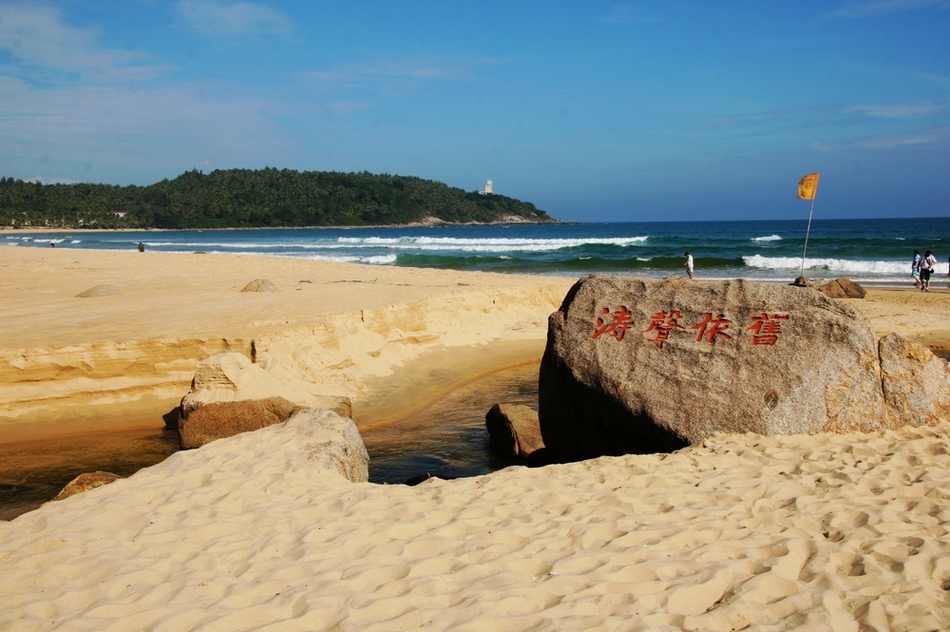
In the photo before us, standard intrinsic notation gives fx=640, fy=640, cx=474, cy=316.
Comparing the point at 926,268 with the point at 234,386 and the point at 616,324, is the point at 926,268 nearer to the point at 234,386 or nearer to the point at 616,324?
the point at 616,324

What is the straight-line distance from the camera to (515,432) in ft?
25.7

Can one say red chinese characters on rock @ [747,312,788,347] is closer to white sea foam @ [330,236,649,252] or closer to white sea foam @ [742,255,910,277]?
white sea foam @ [742,255,910,277]

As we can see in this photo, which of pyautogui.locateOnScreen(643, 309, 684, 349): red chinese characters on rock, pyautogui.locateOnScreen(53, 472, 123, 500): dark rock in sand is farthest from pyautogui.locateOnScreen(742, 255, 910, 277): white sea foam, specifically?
pyautogui.locateOnScreen(53, 472, 123, 500): dark rock in sand

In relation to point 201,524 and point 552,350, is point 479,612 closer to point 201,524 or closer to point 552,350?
point 201,524

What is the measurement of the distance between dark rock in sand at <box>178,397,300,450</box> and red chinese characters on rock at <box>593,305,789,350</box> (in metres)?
3.76

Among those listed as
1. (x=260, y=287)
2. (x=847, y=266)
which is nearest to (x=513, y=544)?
(x=260, y=287)

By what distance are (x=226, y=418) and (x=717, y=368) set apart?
5.47 m

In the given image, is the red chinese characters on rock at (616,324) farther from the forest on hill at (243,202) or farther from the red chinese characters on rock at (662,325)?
the forest on hill at (243,202)

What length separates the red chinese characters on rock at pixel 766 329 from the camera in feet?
19.1

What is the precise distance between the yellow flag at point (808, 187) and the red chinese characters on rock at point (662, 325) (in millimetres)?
12054

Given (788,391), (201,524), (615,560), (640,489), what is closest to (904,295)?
(788,391)

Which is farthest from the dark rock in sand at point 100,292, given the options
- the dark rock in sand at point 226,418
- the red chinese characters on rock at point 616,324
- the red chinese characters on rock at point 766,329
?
the red chinese characters on rock at point 766,329

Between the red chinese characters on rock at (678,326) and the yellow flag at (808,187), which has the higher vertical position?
the yellow flag at (808,187)

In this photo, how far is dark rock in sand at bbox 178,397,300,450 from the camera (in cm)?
751
